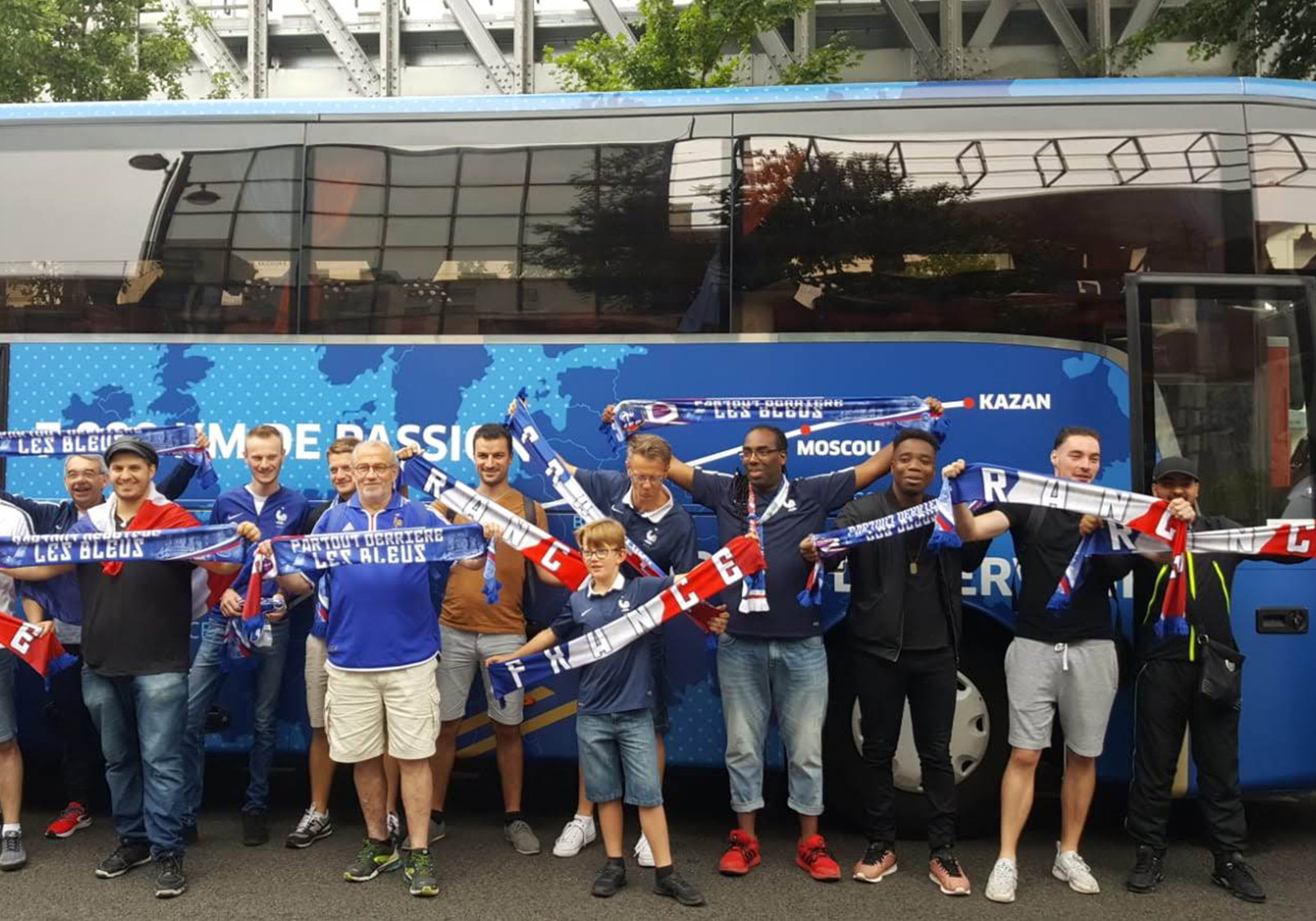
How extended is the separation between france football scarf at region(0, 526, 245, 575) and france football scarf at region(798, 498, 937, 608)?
2.59 metres

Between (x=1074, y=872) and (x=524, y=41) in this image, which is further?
(x=524, y=41)

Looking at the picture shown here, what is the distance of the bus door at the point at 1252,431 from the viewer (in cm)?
543

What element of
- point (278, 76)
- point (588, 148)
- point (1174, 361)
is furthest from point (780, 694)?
point (278, 76)

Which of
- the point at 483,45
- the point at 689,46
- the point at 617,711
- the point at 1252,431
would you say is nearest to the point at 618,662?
the point at 617,711

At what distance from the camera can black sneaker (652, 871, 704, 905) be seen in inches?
194

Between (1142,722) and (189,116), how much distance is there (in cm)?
551

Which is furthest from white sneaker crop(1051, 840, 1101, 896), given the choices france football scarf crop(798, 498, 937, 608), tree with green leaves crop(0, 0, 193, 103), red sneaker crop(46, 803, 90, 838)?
tree with green leaves crop(0, 0, 193, 103)

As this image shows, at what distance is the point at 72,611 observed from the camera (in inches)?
223

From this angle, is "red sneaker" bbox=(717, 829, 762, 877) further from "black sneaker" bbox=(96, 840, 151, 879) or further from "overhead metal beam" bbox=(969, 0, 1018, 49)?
"overhead metal beam" bbox=(969, 0, 1018, 49)

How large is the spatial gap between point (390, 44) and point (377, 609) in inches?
713

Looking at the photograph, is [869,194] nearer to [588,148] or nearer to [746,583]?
[588,148]

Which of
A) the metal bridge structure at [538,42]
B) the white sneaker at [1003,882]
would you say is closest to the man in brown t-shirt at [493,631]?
the white sneaker at [1003,882]

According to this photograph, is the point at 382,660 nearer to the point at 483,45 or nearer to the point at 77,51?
the point at 77,51

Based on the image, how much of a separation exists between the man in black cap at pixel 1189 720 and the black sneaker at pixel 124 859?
443 cm
